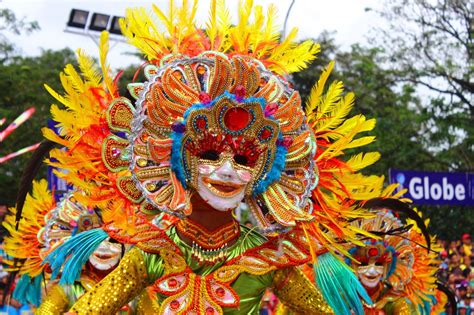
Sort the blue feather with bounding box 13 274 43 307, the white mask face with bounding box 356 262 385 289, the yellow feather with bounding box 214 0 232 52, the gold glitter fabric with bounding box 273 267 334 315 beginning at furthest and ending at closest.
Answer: the blue feather with bounding box 13 274 43 307 → the white mask face with bounding box 356 262 385 289 → the yellow feather with bounding box 214 0 232 52 → the gold glitter fabric with bounding box 273 267 334 315

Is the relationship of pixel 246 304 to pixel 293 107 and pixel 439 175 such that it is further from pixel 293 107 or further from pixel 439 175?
pixel 439 175

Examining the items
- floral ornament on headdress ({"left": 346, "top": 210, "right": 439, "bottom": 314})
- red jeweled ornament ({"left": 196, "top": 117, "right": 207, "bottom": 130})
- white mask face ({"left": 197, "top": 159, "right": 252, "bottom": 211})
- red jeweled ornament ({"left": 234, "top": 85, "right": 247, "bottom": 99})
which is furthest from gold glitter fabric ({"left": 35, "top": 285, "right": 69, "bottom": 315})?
red jeweled ornament ({"left": 234, "top": 85, "right": 247, "bottom": 99})

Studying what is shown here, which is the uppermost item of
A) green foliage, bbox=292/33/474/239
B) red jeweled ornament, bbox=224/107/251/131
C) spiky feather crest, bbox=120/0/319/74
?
green foliage, bbox=292/33/474/239

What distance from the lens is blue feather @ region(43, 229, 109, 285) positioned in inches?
165

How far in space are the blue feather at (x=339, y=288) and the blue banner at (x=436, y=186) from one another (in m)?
9.45

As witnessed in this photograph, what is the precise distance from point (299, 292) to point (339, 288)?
0.64ft

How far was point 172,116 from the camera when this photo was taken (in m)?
3.98

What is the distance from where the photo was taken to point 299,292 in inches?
163

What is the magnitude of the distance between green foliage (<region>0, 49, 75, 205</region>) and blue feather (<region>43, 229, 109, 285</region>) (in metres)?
16.4

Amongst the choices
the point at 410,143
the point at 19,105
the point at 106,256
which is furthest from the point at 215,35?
the point at 19,105

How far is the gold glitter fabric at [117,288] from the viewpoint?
3912 millimetres

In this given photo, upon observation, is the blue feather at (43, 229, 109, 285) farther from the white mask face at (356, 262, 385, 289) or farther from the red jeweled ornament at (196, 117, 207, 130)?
the white mask face at (356, 262, 385, 289)

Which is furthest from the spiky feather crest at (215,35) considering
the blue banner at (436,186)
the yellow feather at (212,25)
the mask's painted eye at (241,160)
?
the blue banner at (436,186)

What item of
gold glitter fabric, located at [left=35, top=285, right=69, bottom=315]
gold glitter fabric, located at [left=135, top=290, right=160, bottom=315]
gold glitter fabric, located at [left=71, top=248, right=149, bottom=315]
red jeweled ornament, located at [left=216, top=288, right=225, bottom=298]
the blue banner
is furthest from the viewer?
the blue banner
